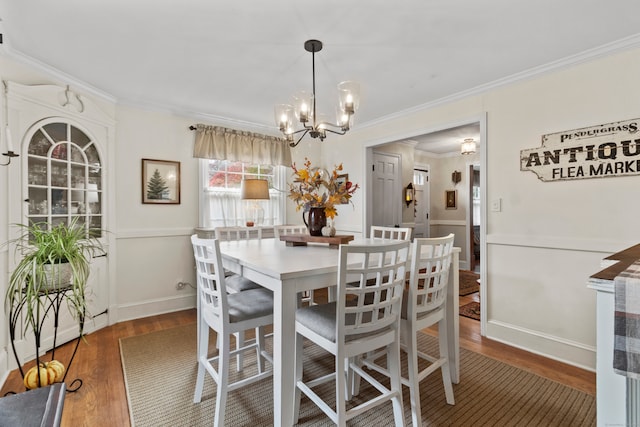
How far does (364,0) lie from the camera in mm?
1706

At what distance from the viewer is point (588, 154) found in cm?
232

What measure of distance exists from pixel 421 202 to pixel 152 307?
4724 mm

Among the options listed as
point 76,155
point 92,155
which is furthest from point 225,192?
point 76,155

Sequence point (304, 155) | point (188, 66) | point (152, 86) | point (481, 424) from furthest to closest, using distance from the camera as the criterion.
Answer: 1. point (304, 155)
2. point (152, 86)
3. point (188, 66)
4. point (481, 424)

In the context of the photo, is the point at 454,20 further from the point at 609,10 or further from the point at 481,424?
the point at 481,424

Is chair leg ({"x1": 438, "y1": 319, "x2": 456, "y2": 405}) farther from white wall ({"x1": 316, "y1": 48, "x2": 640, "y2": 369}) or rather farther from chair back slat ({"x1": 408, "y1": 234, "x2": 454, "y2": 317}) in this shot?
white wall ({"x1": 316, "y1": 48, "x2": 640, "y2": 369})

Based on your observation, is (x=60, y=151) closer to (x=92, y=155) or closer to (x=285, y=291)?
(x=92, y=155)

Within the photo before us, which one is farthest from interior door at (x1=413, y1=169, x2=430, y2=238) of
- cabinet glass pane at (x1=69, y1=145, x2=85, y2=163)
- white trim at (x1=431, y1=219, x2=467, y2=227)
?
cabinet glass pane at (x1=69, y1=145, x2=85, y2=163)

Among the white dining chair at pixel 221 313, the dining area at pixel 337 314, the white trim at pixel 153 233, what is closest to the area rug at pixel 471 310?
the dining area at pixel 337 314

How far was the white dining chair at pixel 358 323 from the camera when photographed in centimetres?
138

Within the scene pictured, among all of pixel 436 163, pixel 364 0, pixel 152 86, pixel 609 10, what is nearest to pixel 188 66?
pixel 152 86

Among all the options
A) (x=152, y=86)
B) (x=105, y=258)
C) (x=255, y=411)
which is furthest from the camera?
(x=105, y=258)

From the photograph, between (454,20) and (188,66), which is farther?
(188,66)

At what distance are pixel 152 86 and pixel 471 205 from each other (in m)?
5.50
